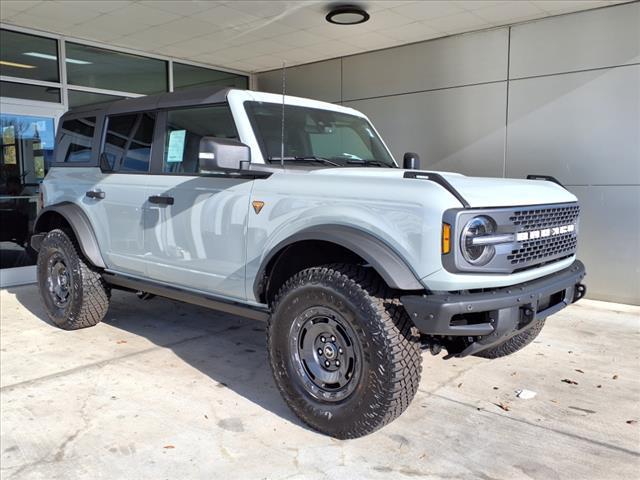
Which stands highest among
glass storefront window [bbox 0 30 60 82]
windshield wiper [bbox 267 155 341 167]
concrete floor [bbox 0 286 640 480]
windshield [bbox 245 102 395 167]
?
glass storefront window [bbox 0 30 60 82]

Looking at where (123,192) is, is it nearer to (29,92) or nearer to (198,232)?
(198,232)

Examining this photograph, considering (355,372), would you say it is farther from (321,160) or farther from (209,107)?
(209,107)

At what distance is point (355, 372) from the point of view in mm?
2797


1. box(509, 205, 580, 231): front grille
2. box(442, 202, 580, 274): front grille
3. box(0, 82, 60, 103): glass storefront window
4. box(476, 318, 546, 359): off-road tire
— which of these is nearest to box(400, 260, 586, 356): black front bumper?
box(442, 202, 580, 274): front grille

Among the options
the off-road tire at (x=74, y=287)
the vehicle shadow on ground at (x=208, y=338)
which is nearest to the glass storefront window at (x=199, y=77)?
the vehicle shadow on ground at (x=208, y=338)

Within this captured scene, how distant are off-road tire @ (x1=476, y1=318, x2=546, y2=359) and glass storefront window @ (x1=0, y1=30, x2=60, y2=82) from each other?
7068 millimetres

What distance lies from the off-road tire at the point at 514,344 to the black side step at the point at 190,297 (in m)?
1.80

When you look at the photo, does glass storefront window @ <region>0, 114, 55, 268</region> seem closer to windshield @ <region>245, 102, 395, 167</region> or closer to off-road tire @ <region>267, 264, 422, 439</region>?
windshield @ <region>245, 102, 395, 167</region>

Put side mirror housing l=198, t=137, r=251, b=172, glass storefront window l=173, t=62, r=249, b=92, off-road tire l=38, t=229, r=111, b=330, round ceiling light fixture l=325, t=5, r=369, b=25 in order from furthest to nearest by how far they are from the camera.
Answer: glass storefront window l=173, t=62, r=249, b=92 < round ceiling light fixture l=325, t=5, r=369, b=25 < off-road tire l=38, t=229, r=111, b=330 < side mirror housing l=198, t=137, r=251, b=172

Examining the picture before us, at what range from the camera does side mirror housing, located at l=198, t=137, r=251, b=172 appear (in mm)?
3033

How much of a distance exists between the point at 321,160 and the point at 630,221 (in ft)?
14.7

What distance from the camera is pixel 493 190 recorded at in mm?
2785

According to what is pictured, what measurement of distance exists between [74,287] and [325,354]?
9.39ft

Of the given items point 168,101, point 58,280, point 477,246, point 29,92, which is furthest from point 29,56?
point 477,246
